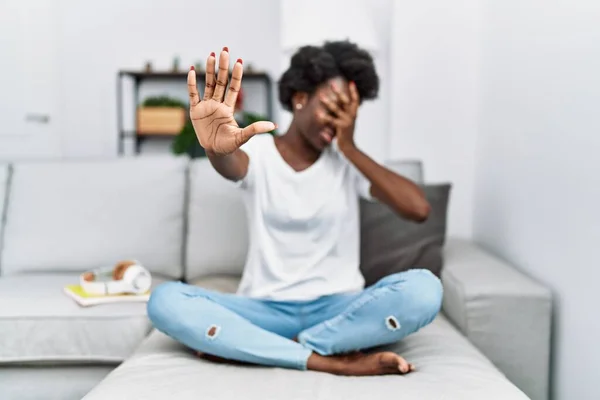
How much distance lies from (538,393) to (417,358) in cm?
45

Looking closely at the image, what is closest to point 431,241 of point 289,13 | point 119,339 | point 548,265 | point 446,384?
point 548,265

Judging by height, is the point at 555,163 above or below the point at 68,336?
above

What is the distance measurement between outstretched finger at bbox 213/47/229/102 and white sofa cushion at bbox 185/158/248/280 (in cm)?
96

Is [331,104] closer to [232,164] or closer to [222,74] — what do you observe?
[232,164]

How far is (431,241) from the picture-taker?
189cm

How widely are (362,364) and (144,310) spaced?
65 centimetres

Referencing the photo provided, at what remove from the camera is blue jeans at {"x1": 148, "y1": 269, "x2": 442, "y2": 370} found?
4.38 ft

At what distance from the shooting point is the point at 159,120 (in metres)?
4.60

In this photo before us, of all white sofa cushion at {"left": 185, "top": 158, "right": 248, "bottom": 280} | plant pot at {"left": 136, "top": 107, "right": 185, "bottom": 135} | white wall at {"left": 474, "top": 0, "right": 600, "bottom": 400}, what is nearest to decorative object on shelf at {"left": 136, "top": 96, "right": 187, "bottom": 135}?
plant pot at {"left": 136, "top": 107, "right": 185, "bottom": 135}

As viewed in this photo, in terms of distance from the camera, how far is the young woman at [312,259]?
4.42 ft

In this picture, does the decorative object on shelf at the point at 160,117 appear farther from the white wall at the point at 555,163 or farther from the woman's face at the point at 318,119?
the woman's face at the point at 318,119

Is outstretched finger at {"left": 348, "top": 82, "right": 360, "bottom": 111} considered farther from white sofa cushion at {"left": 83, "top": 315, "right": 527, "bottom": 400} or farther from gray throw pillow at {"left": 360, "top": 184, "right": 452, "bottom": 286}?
white sofa cushion at {"left": 83, "top": 315, "right": 527, "bottom": 400}

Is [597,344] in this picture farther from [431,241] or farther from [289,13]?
[289,13]

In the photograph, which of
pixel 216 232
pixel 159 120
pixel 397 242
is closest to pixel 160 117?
pixel 159 120
